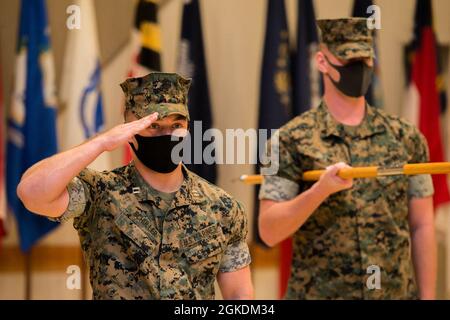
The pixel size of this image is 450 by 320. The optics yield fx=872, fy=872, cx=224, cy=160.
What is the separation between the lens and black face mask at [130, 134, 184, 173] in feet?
7.05

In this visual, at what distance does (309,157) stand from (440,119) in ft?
3.45

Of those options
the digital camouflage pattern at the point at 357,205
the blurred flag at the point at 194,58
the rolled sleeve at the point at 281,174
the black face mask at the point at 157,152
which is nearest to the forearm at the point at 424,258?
the digital camouflage pattern at the point at 357,205

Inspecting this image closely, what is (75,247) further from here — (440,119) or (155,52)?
(440,119)

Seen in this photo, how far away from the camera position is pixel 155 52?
10.5 feet

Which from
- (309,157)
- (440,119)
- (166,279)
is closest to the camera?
(166,279)

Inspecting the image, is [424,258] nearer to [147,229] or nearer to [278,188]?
[278,188]

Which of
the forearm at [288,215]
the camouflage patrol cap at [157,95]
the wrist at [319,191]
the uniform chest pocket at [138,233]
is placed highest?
the camouflage patrol cap at [157,95]

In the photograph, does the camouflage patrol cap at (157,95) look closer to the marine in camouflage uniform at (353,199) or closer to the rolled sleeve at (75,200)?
the rolled sleeve at (75,200)

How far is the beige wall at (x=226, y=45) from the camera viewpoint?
9.61ft

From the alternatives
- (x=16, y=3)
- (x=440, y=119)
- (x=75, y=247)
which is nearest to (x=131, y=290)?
(x=75, y=247)

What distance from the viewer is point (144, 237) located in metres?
2.15

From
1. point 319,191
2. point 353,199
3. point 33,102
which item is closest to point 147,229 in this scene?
point 319,191

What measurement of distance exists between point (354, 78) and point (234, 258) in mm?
876

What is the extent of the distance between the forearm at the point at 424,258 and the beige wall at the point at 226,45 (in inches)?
21.8
